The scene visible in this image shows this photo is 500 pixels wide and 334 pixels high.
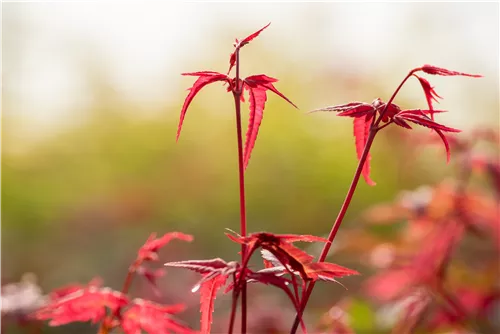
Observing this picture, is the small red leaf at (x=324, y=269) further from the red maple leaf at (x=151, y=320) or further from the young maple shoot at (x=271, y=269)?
the red maple leaf at (x=151, y=320)

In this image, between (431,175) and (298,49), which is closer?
(431,175)

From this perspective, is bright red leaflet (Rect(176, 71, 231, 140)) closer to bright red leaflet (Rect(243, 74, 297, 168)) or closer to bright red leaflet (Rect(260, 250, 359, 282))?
bright red leaflet (Rect(243, 74, 297, 168))

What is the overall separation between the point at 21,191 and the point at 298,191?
1.86 meters

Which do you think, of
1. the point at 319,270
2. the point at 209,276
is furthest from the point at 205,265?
the point at 319,270

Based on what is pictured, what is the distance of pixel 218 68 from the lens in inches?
223

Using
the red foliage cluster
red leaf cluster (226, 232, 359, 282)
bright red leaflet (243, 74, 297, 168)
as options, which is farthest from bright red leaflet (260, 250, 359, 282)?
the red foliage cluster

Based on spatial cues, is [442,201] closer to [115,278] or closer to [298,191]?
[115,278]

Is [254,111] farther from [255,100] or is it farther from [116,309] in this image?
[116,309]

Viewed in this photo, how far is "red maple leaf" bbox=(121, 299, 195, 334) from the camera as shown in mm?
976

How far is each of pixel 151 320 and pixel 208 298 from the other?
10.9 inches

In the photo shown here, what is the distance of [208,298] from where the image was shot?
745 mm

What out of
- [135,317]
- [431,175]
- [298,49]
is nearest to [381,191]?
[431,175]

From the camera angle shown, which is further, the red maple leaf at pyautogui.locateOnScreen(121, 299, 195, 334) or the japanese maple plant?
the red maple leaf at pyautogui.locateOnScreen(121, 299, 195, 334)

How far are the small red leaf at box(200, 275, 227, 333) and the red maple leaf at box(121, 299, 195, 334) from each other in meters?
0.23
